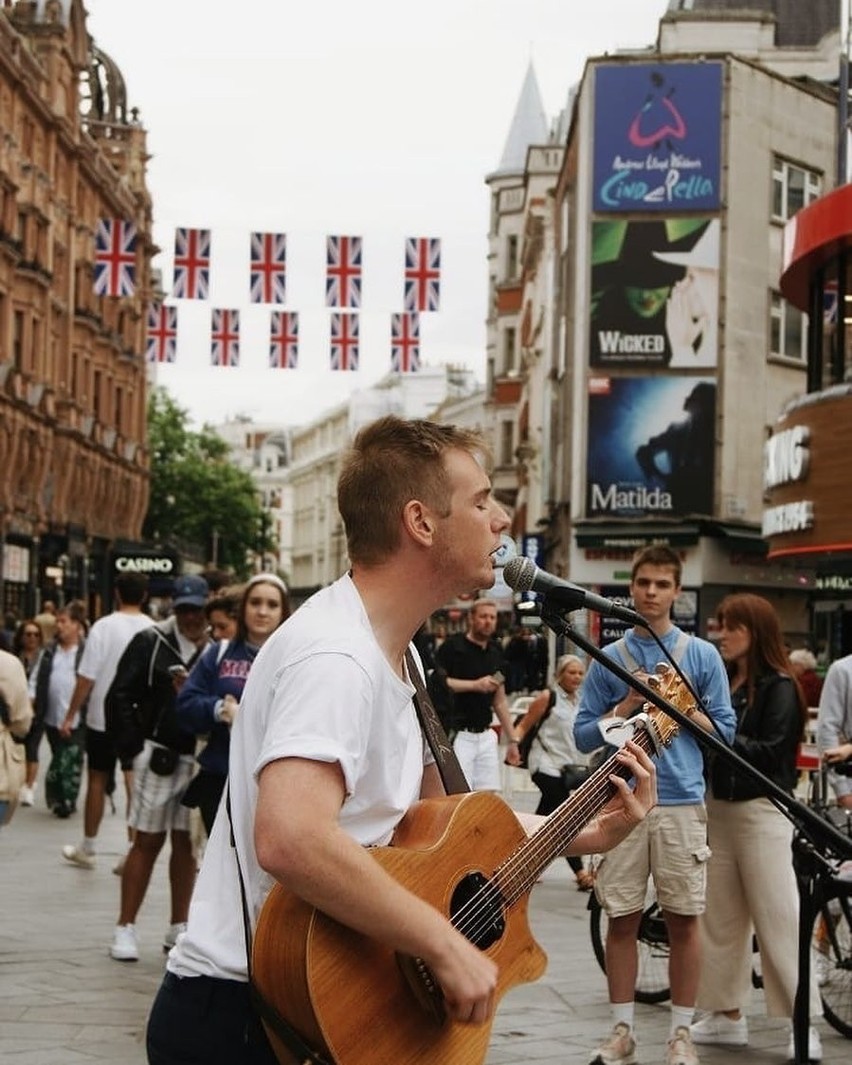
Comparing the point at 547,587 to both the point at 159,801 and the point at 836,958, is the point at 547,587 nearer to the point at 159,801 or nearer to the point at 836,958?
the point at 836,958

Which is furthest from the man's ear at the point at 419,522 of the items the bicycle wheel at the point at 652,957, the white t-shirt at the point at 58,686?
the white t-shirt at the point at 58,686

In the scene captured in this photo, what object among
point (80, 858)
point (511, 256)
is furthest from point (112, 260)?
point (511, 256)

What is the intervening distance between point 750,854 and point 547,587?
445cm

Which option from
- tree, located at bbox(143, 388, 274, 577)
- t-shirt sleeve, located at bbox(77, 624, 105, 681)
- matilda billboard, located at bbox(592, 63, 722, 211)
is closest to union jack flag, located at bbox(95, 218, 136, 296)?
matilda billboard, located at bbox(592, 63, 722, 211)

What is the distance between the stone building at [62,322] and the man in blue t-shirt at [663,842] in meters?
42.2

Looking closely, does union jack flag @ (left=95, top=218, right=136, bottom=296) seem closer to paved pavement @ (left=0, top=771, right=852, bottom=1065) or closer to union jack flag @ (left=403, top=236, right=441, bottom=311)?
union jack flag @ (left=403, top=236, right=441, bottom=311)

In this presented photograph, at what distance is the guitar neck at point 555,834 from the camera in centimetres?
357

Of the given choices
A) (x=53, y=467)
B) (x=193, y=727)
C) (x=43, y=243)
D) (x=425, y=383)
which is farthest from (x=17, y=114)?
(x=425, y=383)

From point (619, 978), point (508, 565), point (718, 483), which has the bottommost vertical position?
point (619, 978)

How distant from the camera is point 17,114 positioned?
169ft

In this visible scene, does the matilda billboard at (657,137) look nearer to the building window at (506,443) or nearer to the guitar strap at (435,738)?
the building window at (506,443)

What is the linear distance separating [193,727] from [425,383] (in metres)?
141

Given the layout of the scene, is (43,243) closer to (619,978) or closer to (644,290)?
(644,290)

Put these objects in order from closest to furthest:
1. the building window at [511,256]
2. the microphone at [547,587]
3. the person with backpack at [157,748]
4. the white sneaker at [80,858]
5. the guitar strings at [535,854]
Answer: the guitar strings at [535,854] → the microphone at [547,587] → the person with backpack at [157,748] → the white sneaker at [80,858] → the building window at [511,256]
